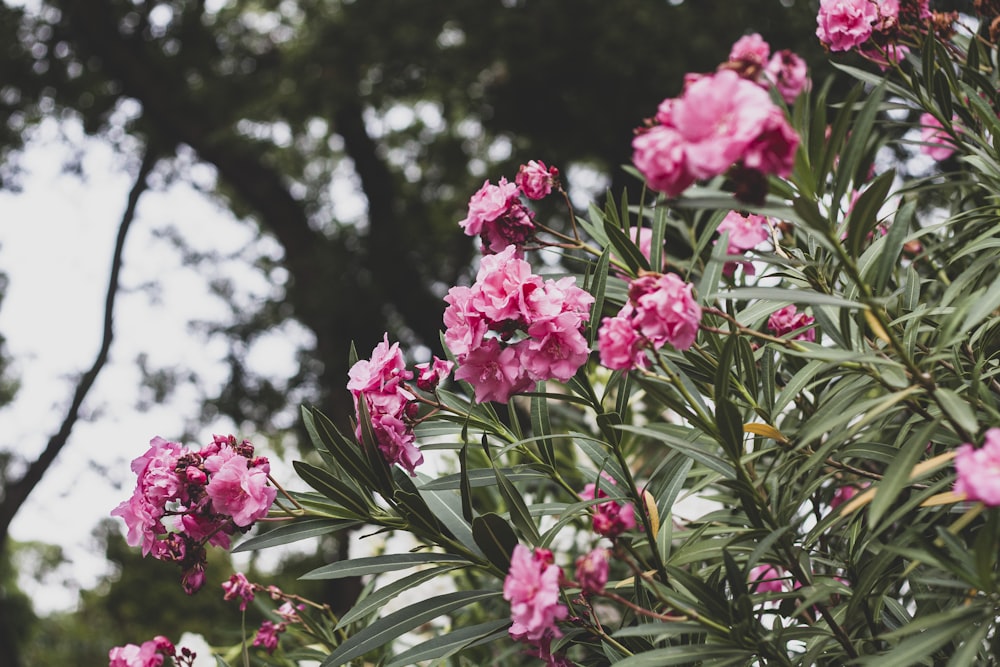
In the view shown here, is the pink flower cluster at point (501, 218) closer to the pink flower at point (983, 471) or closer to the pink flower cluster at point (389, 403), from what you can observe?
the pink flower cluster at point (389, 403)

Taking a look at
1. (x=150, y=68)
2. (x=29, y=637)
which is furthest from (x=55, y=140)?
(x=29, y=637)

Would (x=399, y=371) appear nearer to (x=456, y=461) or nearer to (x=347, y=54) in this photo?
(x=456, y=461)

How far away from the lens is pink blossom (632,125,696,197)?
0.67 meters

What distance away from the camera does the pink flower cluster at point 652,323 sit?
2.68 feet

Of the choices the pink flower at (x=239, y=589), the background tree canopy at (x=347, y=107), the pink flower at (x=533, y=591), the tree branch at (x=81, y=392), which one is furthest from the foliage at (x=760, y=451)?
the tree branch at (x=81, y=392)

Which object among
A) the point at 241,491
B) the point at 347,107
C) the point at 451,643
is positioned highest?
the point at 347,107

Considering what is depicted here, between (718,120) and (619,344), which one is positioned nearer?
(718,120)

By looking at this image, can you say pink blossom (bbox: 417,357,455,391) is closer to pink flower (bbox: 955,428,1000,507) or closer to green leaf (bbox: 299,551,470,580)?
green leaf (bbox: 299,551,470,580)

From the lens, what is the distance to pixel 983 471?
0.64 metres

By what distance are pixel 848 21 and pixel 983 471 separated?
3.14 feet

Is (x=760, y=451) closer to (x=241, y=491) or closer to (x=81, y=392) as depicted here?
Answer: (x=241, y=491)

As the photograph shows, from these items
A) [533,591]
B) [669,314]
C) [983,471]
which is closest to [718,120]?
[669,314]

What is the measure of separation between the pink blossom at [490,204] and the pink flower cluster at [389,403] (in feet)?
0.74

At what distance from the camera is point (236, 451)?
105cm
